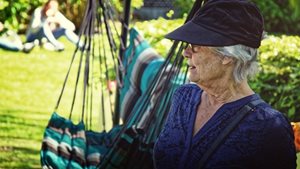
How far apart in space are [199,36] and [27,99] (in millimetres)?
6088

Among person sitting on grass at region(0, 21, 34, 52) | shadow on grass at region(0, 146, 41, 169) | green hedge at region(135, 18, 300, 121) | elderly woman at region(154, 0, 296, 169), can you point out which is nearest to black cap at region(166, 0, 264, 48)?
elderly woman at region(154, 0, 296, 169)

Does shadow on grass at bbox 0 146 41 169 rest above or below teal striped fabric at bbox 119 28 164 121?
below

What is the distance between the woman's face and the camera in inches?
83.3

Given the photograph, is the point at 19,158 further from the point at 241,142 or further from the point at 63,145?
the point at 241,142

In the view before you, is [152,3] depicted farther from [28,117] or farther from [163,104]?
[163,104]

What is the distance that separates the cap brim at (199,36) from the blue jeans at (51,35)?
27.6ft

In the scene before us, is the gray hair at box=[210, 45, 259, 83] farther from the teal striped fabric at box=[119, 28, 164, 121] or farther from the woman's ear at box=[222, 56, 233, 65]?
the teal striped fabric at box=[119, 28, 164, 121]

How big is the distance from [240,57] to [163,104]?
4.26ft

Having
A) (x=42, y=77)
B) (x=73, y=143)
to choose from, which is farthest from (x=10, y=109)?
(x=73, y=143)

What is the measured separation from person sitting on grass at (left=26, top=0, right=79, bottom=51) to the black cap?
26.7ft

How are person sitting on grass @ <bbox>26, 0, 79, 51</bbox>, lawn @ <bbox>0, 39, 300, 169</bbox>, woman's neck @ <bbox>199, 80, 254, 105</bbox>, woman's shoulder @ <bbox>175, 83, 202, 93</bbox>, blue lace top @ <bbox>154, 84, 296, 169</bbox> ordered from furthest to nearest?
person sitting on grass @ <bbox>26, 0, 79, 51</bbox>
lawn @ <bbox>0, 39, 300, 169</bbox>
woman's shoulder @ <bbox>175, 83, 202, 93</bbox>
woman's neck @ <bbox>199, 80, 254, 105</bbox>
blue lace top @ <bbox>154, 84, 296, 169</bbox>

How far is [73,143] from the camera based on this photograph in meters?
3.57

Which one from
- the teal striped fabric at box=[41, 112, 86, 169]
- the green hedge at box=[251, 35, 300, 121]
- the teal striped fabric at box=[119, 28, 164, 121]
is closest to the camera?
the teal striped fabric at box=[41, 112, 86, 169]

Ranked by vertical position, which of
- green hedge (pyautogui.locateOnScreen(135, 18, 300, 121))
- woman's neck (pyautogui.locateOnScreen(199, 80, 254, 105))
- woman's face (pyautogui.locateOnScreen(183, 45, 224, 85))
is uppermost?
woman's face (pyautogui.locateOnScreen(183, 45, 224, 85))
